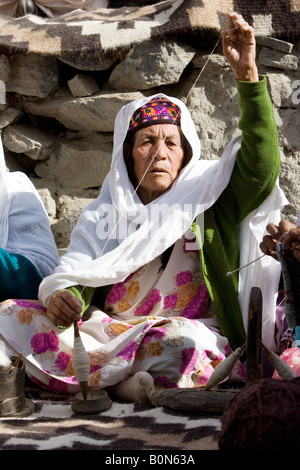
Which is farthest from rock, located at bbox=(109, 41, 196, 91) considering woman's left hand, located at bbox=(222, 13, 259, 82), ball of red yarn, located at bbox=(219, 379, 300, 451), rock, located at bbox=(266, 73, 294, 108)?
ball of red yarn, located at bbox=(219, 379, 300, 451)

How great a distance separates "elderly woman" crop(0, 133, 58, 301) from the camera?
3092 millimetres

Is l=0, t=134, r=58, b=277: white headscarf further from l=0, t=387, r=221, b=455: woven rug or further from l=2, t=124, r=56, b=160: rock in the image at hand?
l=0, t=387, r=221, b=455: woven rug

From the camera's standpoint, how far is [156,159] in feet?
10.1

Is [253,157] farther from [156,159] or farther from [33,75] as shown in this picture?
[33,75]

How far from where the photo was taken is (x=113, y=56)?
4105 mm

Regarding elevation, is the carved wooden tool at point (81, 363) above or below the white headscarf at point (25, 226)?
above

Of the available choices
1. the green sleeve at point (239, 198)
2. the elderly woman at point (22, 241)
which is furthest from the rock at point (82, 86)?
the green sleeve at point (239, 198)

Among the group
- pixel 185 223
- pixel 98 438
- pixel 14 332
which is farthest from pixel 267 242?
pixel 14 332

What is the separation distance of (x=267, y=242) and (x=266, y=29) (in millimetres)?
1994

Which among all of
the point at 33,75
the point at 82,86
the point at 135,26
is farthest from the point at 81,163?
the point at 135,26

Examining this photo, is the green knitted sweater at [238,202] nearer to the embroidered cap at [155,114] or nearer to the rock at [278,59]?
the embroidered cap at [155,114]

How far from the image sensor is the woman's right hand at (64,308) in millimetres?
2672

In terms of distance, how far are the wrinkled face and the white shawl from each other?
0.05 metres

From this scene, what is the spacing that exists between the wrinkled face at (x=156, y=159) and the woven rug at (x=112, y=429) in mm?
996
